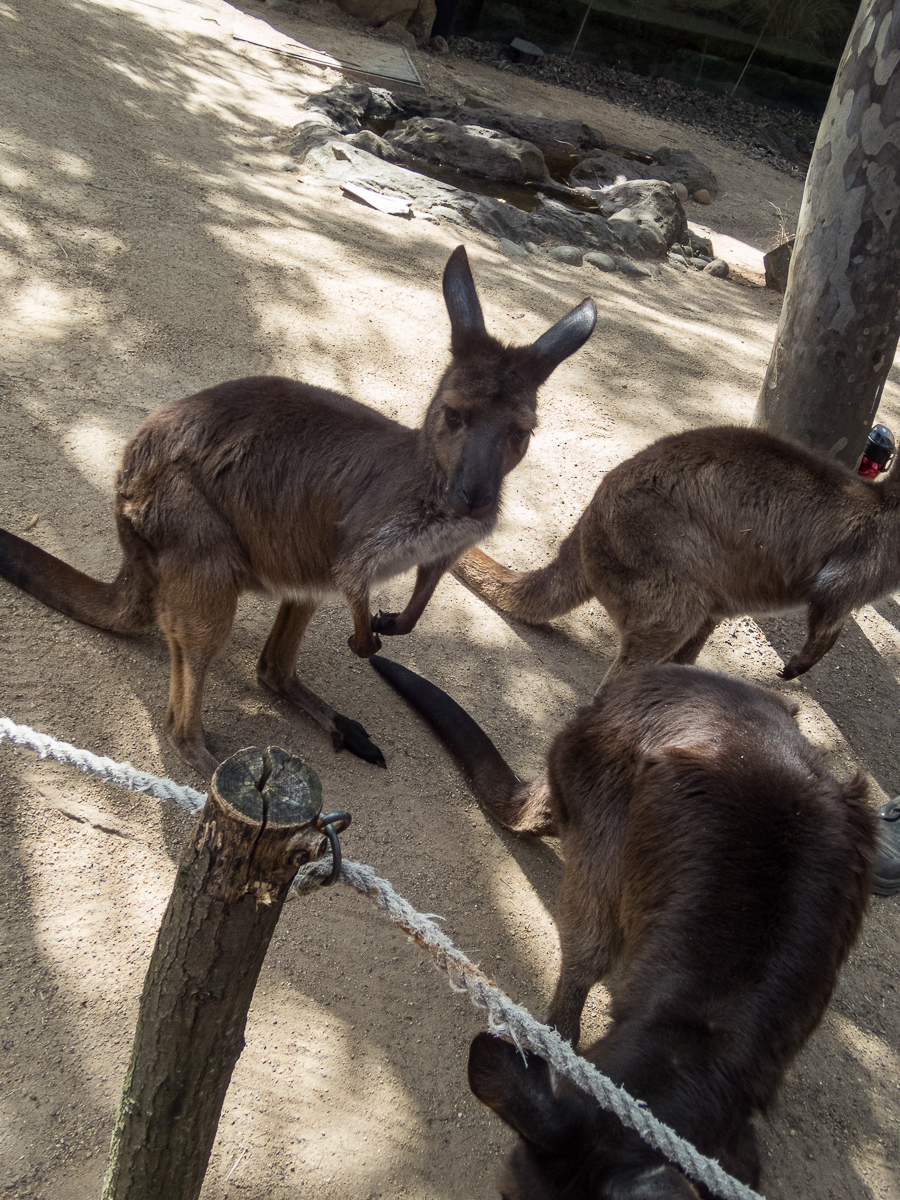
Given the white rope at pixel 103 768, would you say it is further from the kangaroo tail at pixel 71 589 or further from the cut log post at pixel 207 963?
the kangaroo tail at pixel 71 589

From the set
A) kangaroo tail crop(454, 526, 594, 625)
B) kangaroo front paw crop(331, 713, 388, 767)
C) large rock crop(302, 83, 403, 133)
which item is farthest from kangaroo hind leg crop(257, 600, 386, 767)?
large rock crop(302, 83, 403, 133)

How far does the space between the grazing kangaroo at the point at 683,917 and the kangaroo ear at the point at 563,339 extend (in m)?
1.17

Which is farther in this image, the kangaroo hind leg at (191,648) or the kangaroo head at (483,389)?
the kangaroo head at (483,389)

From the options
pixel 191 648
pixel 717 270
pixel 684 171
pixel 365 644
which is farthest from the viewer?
pixel 684 171

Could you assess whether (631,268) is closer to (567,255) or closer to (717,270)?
(567,255)

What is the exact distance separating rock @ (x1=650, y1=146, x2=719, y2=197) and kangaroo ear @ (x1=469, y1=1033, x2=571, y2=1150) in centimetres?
1199

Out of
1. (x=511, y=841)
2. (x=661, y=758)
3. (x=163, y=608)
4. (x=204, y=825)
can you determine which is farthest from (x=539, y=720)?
(x=204, y=825)

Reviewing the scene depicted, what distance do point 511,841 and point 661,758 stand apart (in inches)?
39.0

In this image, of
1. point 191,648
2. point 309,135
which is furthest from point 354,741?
point 309,135

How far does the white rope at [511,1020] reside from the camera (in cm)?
151

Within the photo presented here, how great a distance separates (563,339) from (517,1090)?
2473mm

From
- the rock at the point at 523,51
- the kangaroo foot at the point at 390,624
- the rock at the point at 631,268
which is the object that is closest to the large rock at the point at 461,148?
the rock at the point at 631,268

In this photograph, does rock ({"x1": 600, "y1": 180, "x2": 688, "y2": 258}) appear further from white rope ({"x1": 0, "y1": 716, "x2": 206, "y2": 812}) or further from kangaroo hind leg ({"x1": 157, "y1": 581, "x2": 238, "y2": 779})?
white rope ({"x1": 0, "y1": 716, "x2": 206, "y2": 812})

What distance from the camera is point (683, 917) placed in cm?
224
